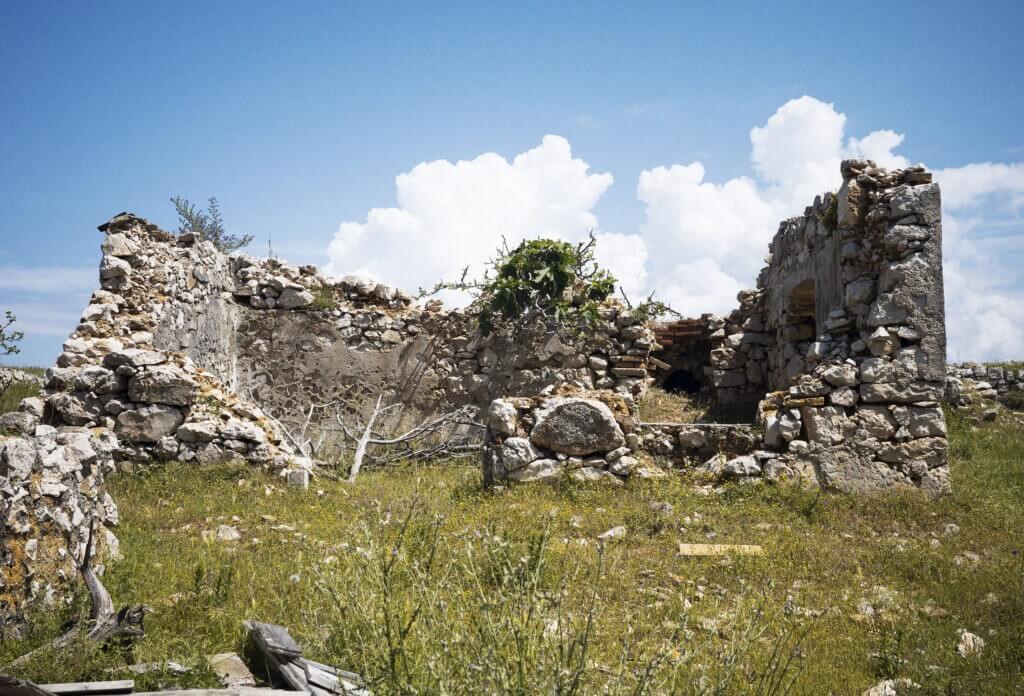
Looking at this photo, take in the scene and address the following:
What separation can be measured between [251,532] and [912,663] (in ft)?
16.5

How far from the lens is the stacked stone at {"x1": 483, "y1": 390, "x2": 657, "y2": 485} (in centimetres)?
816

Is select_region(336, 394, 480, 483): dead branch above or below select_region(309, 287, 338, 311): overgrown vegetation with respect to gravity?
below

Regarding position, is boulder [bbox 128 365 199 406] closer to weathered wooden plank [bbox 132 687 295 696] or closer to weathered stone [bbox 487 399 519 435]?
weathered stone [bbox 487 399 519 435]

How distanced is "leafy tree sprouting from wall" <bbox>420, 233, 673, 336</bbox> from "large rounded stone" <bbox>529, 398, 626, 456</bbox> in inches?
166

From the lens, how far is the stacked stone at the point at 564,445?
816 cm

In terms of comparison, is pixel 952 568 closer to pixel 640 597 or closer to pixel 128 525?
pixel 640 597

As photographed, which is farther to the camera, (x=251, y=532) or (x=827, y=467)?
(x=827, y=467)

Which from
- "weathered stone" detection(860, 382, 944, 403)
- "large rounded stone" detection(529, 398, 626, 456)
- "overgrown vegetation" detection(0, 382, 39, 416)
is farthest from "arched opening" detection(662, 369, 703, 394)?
"overgrown vegetation" detection(0, 382, 39, 416)

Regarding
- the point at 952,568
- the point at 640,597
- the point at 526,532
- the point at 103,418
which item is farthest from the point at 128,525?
the point at 952,568

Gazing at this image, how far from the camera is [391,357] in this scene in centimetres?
1296

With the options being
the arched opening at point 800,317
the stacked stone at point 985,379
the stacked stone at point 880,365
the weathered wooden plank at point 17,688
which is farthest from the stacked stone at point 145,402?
the stacked stone at point 985,379

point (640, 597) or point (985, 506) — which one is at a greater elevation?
point (985, 506)

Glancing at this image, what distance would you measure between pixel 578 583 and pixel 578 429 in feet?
9.42

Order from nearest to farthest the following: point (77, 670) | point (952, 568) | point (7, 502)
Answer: point (77, 670) < point (7, 502) < point (952, 568)
